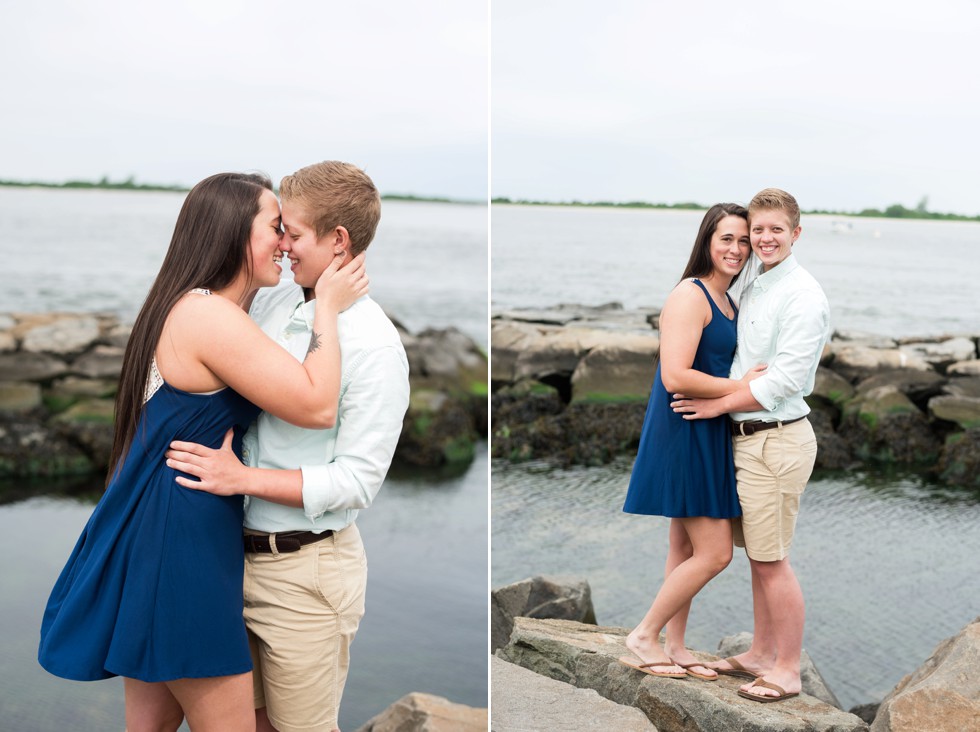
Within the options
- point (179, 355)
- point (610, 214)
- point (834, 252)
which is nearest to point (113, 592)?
point (179, 355)

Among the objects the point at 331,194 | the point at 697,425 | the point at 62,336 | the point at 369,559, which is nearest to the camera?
the point at 331,194

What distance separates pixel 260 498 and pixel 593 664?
1.74 metres

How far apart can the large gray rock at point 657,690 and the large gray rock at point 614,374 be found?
5.38 meters

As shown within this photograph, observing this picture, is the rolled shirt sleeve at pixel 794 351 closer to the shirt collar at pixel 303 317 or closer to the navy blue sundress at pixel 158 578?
the shirt collar at pixel 303 317

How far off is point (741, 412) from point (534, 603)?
170 centimetres

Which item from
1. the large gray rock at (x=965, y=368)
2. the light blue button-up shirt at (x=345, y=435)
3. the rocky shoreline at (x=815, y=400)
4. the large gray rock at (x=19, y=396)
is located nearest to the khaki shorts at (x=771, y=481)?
the light blue button-up shirt at (x=345, y=435)

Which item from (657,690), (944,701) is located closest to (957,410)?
(944,701)

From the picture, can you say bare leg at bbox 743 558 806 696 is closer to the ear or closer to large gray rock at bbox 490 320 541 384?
the ear

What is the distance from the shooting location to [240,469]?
6.14 feet

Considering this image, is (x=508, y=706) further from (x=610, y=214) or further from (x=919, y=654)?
(x=610, y=214)

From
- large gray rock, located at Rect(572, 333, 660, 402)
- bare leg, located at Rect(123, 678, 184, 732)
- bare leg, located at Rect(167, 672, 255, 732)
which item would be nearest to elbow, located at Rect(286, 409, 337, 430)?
bare leg, located at Rect(167, 672, 255, 732)

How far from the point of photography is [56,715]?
435 centimetres

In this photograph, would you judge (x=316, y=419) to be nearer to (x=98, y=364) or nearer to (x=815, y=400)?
(x=815, y=400)

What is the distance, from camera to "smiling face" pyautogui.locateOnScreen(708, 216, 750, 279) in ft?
9.39
